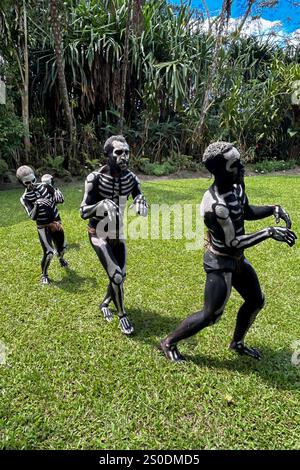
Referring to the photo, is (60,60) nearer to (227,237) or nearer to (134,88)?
(134,88)

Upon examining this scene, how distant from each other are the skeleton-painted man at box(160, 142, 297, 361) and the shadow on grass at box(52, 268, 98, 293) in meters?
1.55

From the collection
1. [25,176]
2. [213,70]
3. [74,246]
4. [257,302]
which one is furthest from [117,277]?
[213,70]

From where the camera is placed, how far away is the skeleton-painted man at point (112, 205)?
9.11 ft

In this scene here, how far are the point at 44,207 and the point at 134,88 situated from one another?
8450 millimetres

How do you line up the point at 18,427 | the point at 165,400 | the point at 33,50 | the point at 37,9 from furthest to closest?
the point at 33,50
the point at 37,9
the point at 165,400
the point at 18,427

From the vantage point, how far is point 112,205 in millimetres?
2758

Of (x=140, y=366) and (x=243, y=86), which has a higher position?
(x=243, y=86)

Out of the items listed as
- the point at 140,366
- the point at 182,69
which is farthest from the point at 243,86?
the point at 140,366

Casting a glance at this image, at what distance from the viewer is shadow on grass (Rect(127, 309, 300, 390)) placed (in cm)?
256

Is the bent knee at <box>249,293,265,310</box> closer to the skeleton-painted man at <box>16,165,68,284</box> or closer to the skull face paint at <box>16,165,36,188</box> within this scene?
the skeleton-painted man at <box>16,165,68,284</box>

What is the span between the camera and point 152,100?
10.5 metres

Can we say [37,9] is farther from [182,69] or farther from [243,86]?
[243,86]
